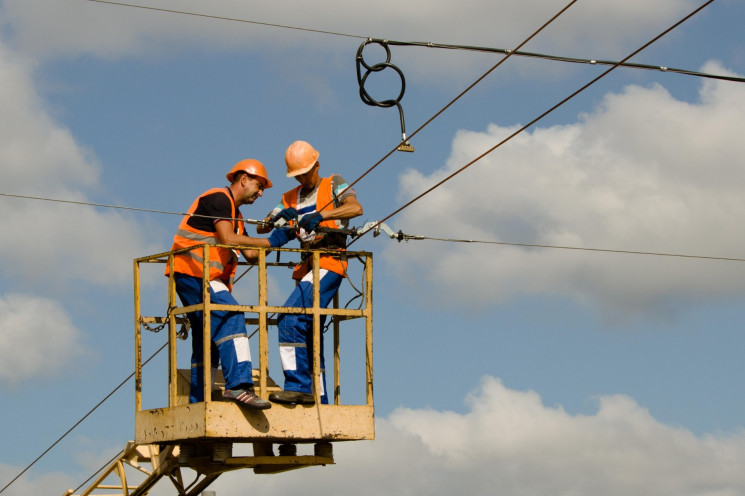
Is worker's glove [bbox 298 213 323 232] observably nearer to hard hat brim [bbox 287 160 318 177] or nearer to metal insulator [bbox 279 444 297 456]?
hard hat brim [bbox 287 160 318 177]

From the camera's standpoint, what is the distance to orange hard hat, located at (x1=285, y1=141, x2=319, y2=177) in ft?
47.1

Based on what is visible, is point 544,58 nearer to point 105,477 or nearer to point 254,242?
point 254,242

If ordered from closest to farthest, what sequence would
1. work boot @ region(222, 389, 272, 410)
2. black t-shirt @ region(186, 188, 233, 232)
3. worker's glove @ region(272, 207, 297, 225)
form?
work boot @ region(222, 389, 272, 410) < black t-shirt @ region(186, 188, 233, 232) < worker's glove @ region(272, 207, 297, 225)

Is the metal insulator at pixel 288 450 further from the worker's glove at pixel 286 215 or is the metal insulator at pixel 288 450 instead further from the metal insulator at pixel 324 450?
the worker's glove at pixel 286 215

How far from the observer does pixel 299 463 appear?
14391 millimetres

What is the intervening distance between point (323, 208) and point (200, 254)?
1.52 m

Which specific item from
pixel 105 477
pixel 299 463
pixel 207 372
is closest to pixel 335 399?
pixel 299 463

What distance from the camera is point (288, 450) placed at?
14375 mm

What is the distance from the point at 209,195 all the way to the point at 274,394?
2.11 meters

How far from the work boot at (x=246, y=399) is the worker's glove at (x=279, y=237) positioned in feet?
5.77

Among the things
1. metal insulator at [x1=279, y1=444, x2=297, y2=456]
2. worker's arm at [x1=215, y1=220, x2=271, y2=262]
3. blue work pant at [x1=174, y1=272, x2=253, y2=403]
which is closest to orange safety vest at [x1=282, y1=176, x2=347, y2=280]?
worker's arm at [x1=215, y1=220, x2=271, y2=262]

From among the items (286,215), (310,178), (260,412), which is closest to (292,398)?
(260,412)

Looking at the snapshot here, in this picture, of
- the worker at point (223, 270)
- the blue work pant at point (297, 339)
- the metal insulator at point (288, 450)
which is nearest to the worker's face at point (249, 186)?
the worker at point (223, 270)

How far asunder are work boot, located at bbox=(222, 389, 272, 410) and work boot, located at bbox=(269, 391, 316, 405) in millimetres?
281
